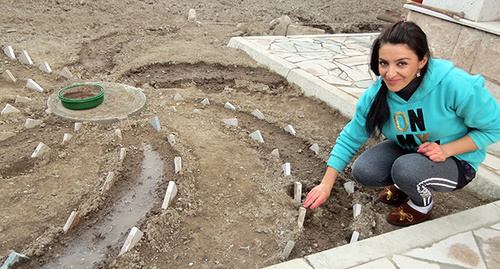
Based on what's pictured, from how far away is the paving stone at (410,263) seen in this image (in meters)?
2.12

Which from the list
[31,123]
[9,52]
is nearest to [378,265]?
[31,123]

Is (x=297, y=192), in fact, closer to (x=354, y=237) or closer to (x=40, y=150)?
(x=354, y=237)

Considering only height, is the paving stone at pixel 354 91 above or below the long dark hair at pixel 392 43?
below

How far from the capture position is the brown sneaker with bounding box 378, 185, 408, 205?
2.96 m

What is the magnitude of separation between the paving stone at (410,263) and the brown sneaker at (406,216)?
1.73ft

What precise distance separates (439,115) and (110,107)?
10.7 feet

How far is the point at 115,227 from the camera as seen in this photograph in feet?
8.73

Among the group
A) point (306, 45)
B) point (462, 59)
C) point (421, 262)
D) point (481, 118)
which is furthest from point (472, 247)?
point (306, 45)

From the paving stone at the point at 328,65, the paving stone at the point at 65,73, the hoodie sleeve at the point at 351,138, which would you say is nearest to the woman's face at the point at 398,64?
the hoodie sleeve at the point at 351,138

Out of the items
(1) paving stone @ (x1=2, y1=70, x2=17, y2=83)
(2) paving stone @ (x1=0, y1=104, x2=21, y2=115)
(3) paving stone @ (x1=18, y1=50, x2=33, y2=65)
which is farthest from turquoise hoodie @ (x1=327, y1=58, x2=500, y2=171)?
(3) paving stone @ (x1=18, y1=50, x2=33, y2=65)

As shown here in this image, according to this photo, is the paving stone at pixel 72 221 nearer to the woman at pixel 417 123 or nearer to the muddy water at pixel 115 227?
the muddy water at pixel 115 227

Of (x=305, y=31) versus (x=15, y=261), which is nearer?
(x=15, y=261)

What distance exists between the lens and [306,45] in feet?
21.1

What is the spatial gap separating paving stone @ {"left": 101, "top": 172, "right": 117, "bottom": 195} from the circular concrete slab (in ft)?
3.52
